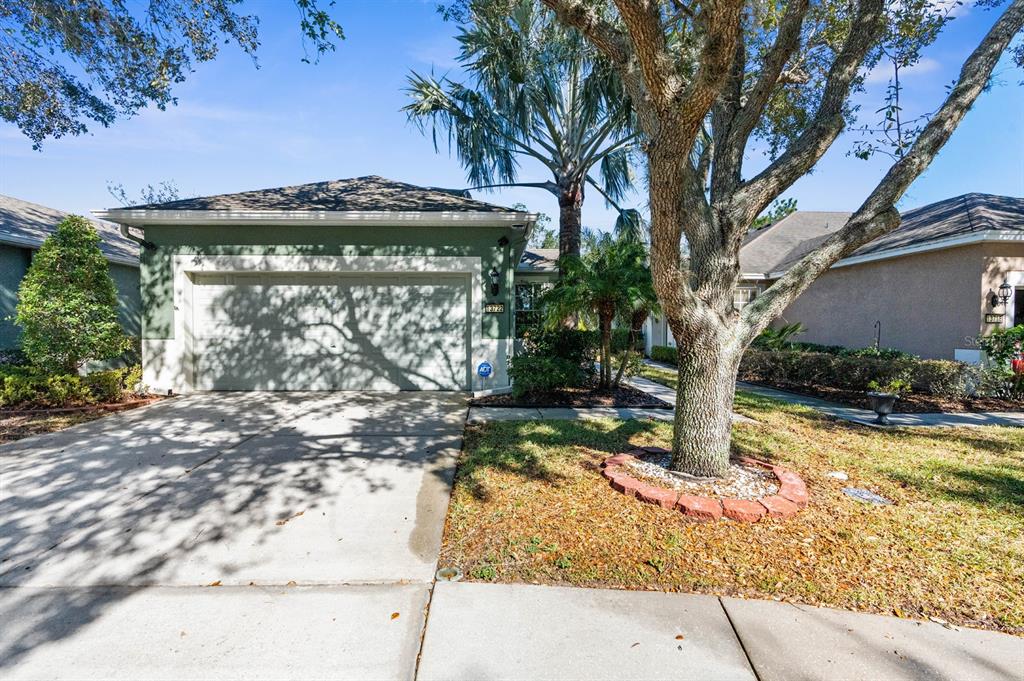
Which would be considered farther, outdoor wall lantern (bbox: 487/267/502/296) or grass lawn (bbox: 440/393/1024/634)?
outdoor wall lantern (bbox: 487/267/502/296)

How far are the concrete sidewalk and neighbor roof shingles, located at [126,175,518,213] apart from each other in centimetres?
686

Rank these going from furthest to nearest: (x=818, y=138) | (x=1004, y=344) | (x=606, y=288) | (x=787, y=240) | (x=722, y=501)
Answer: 1. (x=787, y=240)
2. (x=1004, y=344)
3. (x=606, y=288)
4. (x=818, y=138)
5. (x=722, y=501)

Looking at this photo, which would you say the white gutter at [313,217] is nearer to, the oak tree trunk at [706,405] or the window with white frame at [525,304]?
the window with white frame at [525,304]

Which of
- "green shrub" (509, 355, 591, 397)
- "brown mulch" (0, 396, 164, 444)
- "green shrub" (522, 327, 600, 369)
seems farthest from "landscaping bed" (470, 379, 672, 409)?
"brown mulch" (0, 396, 164, 444)

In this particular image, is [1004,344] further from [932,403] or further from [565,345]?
Result: [565,345]

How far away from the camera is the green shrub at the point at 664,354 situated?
14994 mm

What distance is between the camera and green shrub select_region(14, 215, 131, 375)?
7074 mm

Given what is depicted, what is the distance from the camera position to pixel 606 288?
749cm

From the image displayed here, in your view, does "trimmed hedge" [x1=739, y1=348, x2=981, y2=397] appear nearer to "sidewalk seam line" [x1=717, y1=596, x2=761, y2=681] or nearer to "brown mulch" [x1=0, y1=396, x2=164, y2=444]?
"sidewalk seam line" [x1=717, y1=596, x2=761, y2=681]

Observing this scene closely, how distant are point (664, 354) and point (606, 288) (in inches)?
359

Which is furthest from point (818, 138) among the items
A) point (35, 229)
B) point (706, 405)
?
point (35, 229)

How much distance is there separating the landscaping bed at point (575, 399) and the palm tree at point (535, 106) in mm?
3302

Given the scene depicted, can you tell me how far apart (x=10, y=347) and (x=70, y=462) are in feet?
25.9

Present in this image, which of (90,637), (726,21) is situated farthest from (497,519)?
(726,21)
